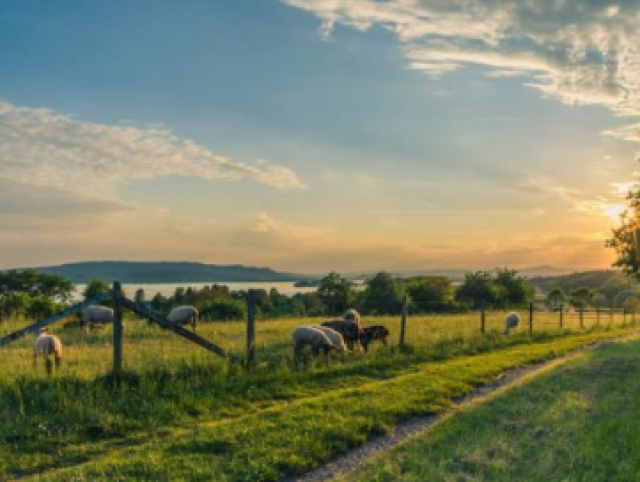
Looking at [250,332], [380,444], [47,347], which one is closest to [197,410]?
[380,444]

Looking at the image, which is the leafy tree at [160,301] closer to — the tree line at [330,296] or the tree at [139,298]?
the tree line at [330,296]

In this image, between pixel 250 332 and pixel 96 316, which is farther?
pixel 96 316

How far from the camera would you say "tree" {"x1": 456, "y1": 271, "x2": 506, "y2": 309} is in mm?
82938

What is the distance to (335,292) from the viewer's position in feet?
226

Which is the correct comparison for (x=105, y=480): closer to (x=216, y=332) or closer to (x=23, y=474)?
(x=23, y=474)

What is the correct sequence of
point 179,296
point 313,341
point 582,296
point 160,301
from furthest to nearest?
1. point 582,296
2. point 179,296
3. point 160,301
4. point 313,341

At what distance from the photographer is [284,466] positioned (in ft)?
26.3

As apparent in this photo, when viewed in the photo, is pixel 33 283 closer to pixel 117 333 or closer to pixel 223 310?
pixel 223 310

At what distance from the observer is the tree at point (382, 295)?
67875 millimetres

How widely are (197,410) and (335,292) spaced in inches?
2290

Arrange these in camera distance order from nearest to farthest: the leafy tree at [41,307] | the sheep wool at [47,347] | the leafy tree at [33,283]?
the sheep wool at [47,347] < the leafy tree at [41,307] < the leafy tree at [33,283]

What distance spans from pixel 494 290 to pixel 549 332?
5235 centimetres

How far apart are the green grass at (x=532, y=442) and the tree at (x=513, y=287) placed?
7671 centimetres

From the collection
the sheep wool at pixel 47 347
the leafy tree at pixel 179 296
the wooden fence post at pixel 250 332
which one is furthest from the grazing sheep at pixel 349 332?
the leafy tree at pixel 179 296
